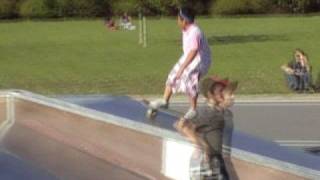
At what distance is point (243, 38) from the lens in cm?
4812

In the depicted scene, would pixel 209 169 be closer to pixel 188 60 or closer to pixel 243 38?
pixel 188 60

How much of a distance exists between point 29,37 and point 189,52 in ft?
136

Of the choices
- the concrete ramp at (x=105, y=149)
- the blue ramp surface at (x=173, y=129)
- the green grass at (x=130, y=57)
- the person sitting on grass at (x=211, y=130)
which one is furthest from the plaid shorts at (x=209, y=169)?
the green grass at (x=130, y=57)

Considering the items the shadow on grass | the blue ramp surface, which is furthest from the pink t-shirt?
the shadow on grass

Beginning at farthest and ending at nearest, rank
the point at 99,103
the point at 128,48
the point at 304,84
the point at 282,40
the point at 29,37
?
the point at 29,37
the point at 282,40
the point at 128,48
the point at 304,84
the point at 99,103

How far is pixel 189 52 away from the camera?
504 inches

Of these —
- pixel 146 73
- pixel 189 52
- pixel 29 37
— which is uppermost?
pixel 189 52

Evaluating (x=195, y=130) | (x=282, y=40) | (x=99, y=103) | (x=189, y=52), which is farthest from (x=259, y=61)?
(x=195, y=130)

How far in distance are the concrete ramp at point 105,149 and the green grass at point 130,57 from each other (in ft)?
49.3

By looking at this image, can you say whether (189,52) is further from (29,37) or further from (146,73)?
(29,37)

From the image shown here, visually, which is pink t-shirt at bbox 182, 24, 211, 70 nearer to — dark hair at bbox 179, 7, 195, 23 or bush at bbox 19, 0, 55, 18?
dark hair at bbox 179, 7, 195, 23

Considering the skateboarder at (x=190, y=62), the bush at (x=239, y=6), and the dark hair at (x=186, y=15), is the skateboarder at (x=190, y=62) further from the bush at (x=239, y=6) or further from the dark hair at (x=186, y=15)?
the bush at (x=239, y=6)

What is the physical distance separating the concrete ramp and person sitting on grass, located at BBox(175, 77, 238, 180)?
0.43 ft

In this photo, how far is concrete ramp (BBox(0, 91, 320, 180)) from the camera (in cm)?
707
